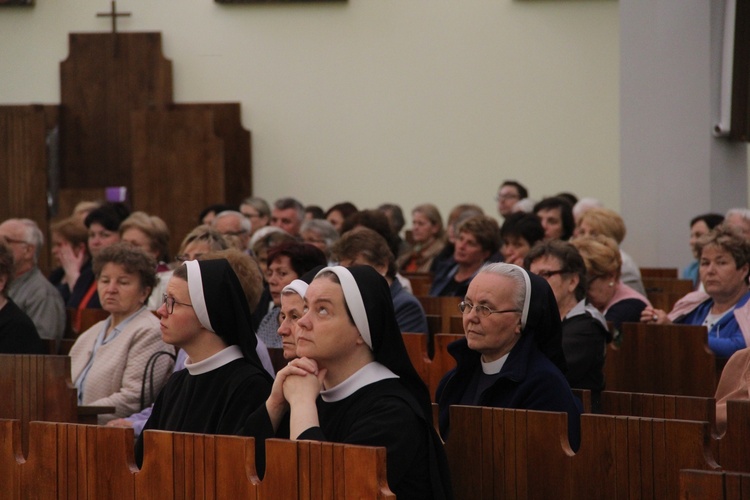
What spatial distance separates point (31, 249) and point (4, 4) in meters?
7.75

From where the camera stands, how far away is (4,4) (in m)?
14.2

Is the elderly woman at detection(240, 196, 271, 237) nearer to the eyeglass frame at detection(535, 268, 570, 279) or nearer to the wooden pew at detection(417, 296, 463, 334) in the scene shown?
the wooden pew at detection(417, 296, 463, 334)

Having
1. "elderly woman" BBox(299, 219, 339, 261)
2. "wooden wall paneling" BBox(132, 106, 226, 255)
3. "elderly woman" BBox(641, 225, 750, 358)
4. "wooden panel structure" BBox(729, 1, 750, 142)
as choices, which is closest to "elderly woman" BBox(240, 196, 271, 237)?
"wooden wall paneling" BBox(132, 106, 226, 255)

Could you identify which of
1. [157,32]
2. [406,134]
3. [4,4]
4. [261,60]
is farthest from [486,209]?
[4,4]

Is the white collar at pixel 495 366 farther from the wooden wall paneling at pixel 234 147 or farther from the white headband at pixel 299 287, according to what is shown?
the wooden wall paneling at pixel 234 147

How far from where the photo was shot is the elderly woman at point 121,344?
5.20m

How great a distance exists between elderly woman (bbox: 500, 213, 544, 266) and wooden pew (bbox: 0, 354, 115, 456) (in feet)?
9.38

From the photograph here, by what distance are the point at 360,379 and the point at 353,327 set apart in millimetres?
145

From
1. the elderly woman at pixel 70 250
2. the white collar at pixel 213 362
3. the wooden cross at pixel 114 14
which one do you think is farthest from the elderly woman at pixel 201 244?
the wooden cross at pixel 114 14

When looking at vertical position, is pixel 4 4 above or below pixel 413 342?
above

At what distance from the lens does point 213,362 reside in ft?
12.6

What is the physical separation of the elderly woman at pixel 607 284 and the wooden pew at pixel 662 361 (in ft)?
1.25

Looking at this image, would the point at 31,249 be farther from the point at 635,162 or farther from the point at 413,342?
the point at 635,162

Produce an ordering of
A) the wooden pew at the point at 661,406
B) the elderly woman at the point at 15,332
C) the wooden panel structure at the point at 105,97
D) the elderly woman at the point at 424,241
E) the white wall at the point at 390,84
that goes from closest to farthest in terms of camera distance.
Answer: the wooden pew at the point at 661,406 → the elderly woman at the point at 15,332 → the elderly woman at the point at 424,241 → the white wall at the point at 390,84 → the wooden panel structure at the point at 105,97
